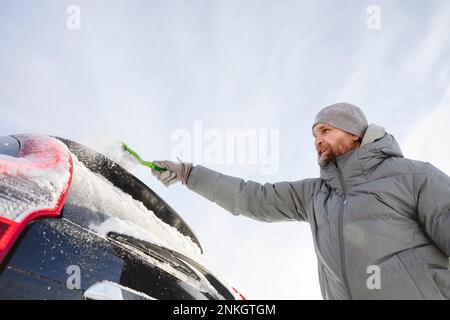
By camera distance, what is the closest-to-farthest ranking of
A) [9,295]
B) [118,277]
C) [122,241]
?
[9,295]
[118,277]
[122,241]

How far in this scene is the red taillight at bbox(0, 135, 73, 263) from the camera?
Answer: 3.39 ft

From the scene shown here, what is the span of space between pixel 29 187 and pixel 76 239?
217mm

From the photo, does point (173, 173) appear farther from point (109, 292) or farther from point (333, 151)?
point (109, 292)

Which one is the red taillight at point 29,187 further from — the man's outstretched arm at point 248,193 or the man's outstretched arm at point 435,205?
the man's outstretched arm at point 435,205

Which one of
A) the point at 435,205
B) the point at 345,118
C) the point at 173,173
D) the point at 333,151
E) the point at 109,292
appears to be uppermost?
the point at 345,118

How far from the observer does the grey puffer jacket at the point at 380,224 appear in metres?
1.84

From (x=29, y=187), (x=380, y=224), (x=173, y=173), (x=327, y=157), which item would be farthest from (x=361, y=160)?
(x=29, y=187)

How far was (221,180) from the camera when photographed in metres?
2.63

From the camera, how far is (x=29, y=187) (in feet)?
3.75

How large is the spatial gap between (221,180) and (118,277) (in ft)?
4.94

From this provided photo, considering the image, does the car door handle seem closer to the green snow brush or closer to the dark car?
the dark car
